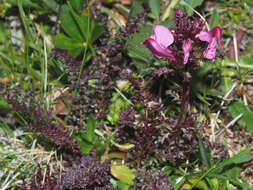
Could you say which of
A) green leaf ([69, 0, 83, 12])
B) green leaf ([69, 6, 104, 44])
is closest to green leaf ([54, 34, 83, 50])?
green leaf ([69, 6, 104, 44])

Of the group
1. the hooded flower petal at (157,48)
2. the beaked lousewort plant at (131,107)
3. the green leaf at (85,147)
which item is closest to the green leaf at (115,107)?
the beaked lousewort plant at (131,107)

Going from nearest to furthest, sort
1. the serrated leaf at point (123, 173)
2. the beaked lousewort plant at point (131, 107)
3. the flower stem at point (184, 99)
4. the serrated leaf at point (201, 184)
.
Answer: the beaked lousewort plant at point (131, 107)
the flower stem at point (184, 99)
the serrated leaf at point (201, 184)
the serrated leaf at point (123, 173)

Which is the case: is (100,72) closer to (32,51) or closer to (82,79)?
(82,79)

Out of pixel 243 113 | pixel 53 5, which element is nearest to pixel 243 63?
pixel 243 113

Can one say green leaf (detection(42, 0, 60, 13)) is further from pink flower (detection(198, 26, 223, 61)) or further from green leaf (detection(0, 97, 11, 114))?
pink flower (detection(198, 26, 223, 61))

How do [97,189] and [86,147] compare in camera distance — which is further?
[86,147]

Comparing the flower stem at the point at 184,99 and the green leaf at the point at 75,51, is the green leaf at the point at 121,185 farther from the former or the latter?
the green leaf at the point at 75,51

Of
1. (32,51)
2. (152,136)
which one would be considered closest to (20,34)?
(32,51)
